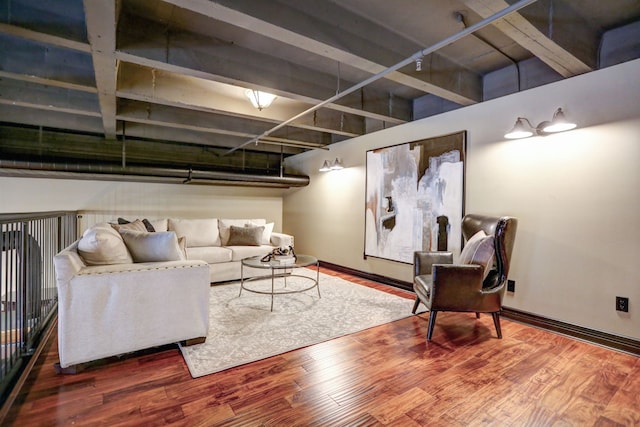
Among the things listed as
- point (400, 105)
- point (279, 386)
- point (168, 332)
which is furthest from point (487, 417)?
point (400, 105)

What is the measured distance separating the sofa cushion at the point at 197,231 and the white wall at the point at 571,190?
375 centimetres

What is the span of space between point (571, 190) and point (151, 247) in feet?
12.3

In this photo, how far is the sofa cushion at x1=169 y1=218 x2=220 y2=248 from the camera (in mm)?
4797

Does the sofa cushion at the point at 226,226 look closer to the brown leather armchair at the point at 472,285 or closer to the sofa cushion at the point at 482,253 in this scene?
the brown leather armchair at the point at 472,285

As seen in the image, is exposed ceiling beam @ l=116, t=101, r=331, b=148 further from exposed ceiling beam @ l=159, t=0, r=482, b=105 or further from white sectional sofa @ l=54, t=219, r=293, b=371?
exposed ceiling beam @ l=159, t=0, r=482, b=105

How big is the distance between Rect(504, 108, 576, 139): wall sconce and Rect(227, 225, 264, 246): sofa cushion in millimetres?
3754

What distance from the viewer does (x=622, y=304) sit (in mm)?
2463

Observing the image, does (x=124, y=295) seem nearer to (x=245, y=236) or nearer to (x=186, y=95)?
(x=186, y=95)

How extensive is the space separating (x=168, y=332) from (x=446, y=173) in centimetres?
337

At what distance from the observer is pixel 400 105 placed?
4074 millimetres

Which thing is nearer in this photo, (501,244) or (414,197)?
(501,244)

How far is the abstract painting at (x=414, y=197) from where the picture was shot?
3.61 metres

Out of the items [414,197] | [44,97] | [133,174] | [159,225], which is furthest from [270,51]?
[133,174]

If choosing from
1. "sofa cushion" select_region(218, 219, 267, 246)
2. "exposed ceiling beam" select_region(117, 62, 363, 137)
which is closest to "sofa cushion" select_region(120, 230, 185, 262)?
"exposed ceiling beam" select_region(117, 62, 363, 137)
